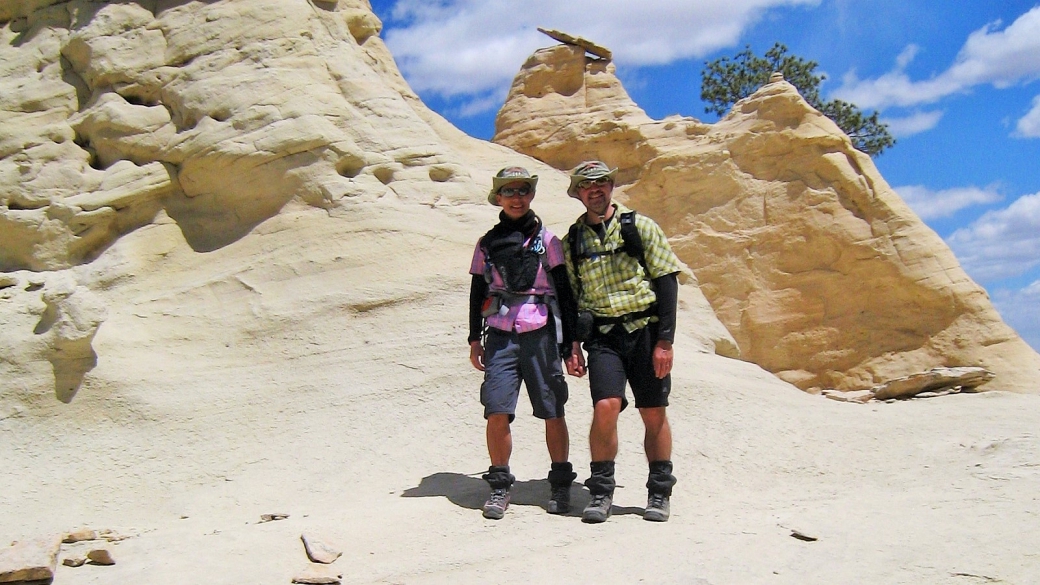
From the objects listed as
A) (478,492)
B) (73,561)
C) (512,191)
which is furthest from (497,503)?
(73,561)

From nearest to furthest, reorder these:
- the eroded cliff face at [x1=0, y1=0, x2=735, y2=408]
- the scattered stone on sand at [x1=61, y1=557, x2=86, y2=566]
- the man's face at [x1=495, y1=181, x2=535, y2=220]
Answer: the scattered stone on sand at [x1=61, y1=557, x2=86, y2=566]
the man's face at [x1=495, y1=181, x2=535, y2=220]
the eroded cliff face at [x1=0, y1=0, x2=735, y2=408]

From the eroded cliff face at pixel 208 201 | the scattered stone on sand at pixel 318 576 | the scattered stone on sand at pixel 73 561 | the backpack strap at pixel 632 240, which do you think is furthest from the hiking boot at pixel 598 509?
the eroded cliff face at pixel 208 201

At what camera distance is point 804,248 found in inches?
470

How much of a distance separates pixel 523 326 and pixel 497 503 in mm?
840

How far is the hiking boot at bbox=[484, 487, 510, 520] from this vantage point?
14.2 ft

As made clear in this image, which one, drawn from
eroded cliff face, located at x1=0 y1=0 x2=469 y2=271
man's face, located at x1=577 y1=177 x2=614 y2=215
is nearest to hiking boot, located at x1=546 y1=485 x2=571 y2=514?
man's face, located at x1=577 y1=177 x2=614 y2=215

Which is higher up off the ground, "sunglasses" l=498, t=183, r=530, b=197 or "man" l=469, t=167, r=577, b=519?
"sunglasses" l=498, t=183, r=530, b=197

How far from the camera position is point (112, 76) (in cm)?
834

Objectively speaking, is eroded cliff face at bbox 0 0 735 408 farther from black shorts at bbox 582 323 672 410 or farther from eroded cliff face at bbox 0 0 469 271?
black shorts at bbox 582 323 672 410

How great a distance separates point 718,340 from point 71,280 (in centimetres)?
558

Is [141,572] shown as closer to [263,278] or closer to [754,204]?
[263,278]

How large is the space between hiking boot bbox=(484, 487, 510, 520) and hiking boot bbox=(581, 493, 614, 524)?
1.20 ft

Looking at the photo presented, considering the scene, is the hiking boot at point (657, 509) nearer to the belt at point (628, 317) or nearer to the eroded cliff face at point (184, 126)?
the belt at point (628, 317)

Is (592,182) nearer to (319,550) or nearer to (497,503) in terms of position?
(497,503)
